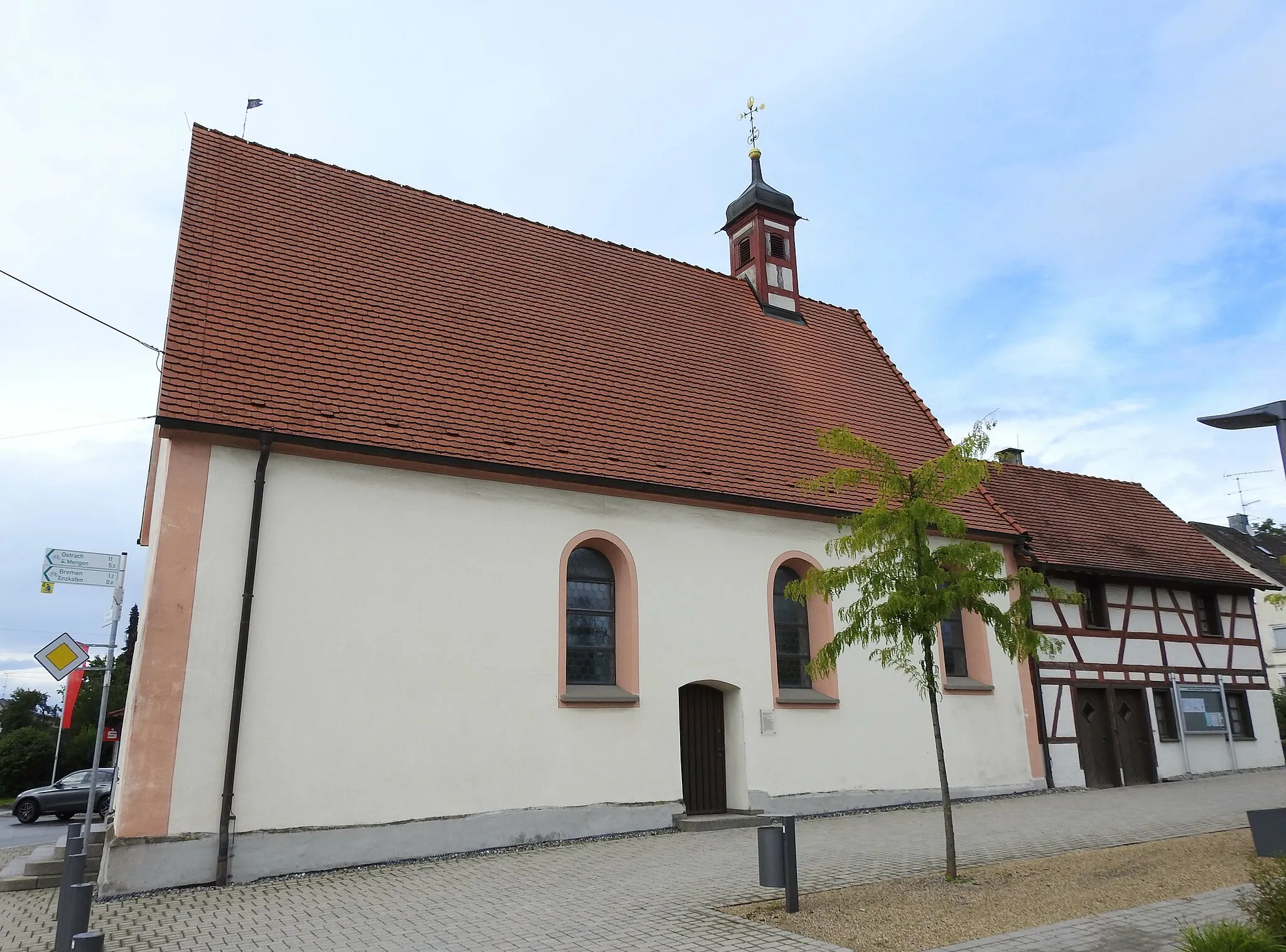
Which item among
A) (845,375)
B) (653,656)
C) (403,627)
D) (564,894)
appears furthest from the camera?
(845,375)

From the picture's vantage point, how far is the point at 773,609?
13219 mm

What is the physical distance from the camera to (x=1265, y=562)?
32.2m

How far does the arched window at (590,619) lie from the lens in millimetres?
11625

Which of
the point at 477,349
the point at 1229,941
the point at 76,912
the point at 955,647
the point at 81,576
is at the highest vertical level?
the point at 477,349

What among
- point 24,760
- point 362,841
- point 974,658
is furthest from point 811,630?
point 24,760

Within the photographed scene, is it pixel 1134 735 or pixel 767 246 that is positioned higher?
pixel 767 246

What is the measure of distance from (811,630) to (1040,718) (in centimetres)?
503

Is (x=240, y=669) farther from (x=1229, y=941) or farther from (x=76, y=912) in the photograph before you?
(x=1229, y=941)

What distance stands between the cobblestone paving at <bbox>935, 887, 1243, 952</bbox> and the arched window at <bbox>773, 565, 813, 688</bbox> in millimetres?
6688

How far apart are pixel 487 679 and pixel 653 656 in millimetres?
2207

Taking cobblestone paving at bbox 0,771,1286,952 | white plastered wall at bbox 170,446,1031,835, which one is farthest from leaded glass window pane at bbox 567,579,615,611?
cobblestone paving at bbox 0,771,1286,952

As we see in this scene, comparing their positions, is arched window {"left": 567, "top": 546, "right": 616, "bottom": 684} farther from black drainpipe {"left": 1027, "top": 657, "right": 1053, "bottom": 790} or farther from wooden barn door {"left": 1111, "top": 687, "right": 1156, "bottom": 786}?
wooden barn door {"left": 1111, "top": 687, "right": 1156, "bottom": 786}

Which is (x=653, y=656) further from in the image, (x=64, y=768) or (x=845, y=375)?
(x=64, y=768)

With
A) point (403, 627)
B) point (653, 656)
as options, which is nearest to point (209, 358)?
point (403, 627)
